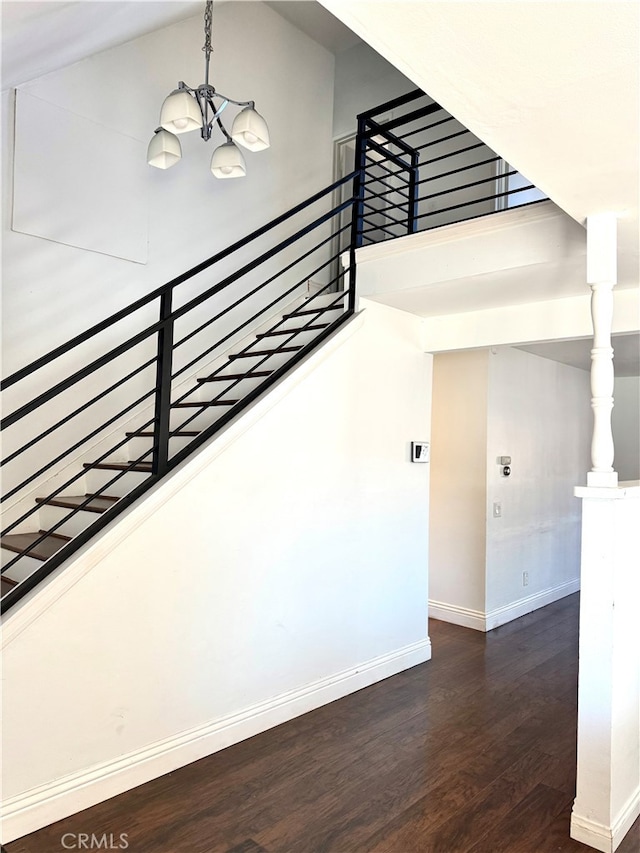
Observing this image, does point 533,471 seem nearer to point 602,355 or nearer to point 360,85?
point 602,355

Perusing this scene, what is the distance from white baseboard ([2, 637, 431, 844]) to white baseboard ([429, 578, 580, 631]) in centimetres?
154

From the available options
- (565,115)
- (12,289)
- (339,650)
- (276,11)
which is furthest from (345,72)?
(339,650)

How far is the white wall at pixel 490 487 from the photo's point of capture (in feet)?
17.2

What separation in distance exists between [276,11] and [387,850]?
20.5 ft

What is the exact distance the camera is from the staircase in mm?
2812

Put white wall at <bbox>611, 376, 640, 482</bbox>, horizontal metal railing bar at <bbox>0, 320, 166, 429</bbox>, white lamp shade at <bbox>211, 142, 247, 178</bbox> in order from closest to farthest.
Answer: horizontal metal railing bar at <bbox>0, 320, 166, 429</bbox> < white lamp shade at <bbox>211, 142, 247, 178</bbox> < white wall at <bbox>611, 376, 640, 482</bbox>

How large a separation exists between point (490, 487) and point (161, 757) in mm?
3495

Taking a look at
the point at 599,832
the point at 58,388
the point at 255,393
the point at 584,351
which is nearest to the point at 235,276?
the point at 255,393

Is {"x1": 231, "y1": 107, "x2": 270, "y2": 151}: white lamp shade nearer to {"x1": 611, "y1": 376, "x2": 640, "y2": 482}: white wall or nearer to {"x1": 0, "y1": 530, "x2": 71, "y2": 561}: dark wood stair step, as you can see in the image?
{"x1": 0, "y1": 530, "x2": 71, "y2": 561}: dark wood stair step

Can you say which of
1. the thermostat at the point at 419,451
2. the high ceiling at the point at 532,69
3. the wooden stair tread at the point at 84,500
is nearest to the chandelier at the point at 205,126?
the high ceiling at the point at 532,69

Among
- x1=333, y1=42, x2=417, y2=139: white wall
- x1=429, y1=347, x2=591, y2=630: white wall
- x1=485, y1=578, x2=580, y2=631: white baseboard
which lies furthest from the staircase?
x1=485, y1=578, x2=580, y2=631: white baseboard

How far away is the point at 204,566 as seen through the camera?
2951 millimetres

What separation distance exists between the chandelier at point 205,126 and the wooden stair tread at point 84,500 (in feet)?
6.81

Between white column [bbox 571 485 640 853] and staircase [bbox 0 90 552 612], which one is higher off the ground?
staircase [bbox 0 90 552 612]
